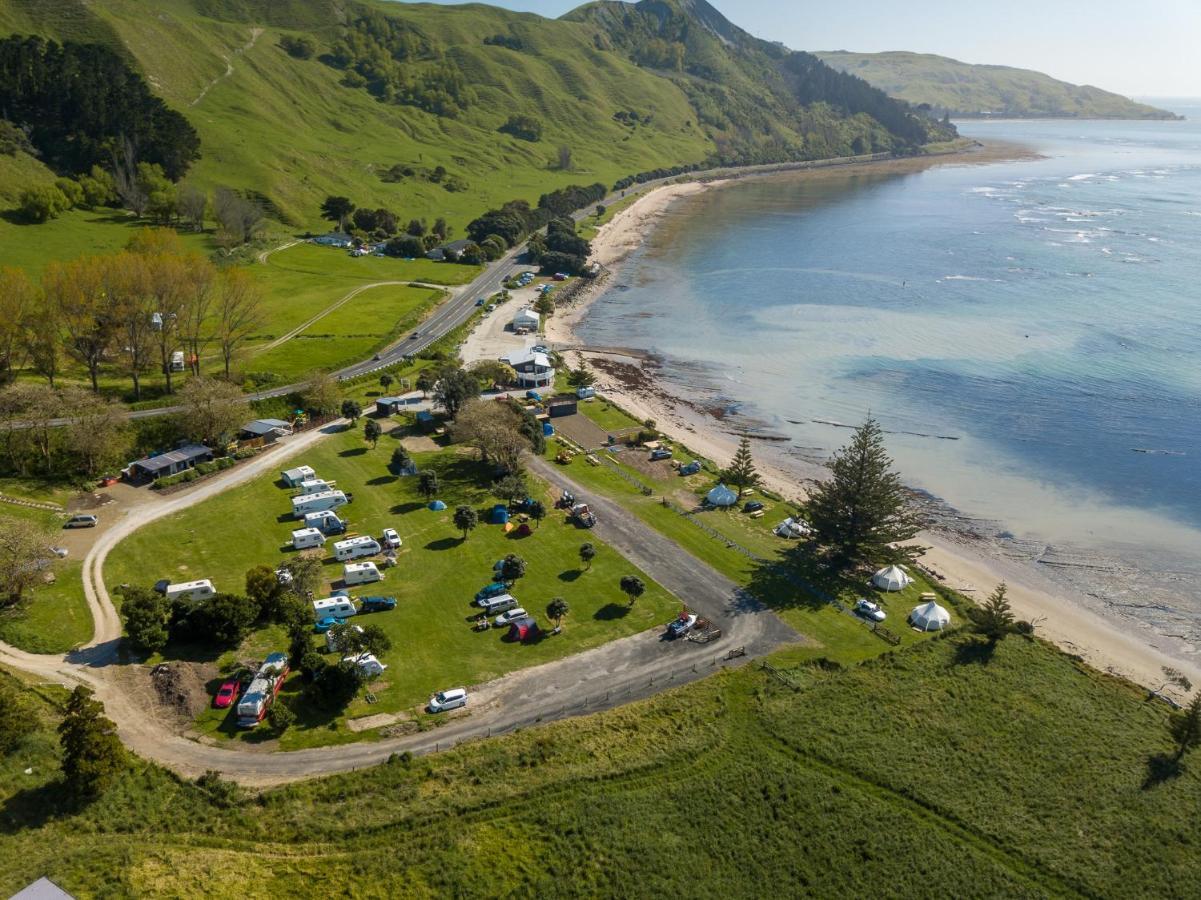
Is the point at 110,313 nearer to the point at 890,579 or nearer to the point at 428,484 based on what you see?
the point at 428,484

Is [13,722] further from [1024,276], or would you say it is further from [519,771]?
[1024,276]

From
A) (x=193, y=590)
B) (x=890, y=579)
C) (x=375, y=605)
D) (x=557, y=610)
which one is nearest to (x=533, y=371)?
(x=375, y=605)

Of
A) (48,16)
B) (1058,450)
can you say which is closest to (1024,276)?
(1058,450)

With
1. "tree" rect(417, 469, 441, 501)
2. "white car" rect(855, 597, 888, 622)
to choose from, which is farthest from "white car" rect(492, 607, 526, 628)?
"white car" rect(855, 597, 888, 622)

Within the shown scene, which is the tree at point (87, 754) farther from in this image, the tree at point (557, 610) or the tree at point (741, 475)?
the tree at point (741, 475)

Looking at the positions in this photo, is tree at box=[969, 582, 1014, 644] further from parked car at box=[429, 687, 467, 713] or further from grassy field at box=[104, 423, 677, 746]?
parked car at box=[429, 687, 467, 713]
